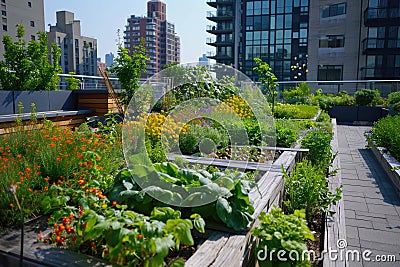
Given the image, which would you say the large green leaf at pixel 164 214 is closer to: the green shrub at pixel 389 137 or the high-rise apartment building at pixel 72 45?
the green shrub at pixel 389 137

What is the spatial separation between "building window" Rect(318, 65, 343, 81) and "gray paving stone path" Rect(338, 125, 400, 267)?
20164mm

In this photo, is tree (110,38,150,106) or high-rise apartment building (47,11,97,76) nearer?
tree (110,38,150,106)

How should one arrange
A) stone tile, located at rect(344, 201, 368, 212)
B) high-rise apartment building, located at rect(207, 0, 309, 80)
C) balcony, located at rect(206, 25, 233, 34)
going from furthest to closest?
balcony, located at rect(206, 25, 233, 34) < high-rise apartment building, located at rect(207, 0, 309, 80) < stone tile, located at rect(344, 201, 368, 212)

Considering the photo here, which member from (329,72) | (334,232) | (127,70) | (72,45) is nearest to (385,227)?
(334,232)

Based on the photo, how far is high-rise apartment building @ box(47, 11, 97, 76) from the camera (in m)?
70.4

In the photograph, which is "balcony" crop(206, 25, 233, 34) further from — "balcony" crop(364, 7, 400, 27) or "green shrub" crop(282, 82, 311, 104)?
"green shrub" crop(282, 82, 311, 104)

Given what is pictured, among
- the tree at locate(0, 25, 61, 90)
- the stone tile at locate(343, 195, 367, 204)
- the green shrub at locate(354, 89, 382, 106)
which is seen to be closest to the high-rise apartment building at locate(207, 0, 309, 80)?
the green shrub at locate(354, 89, 382, 106)

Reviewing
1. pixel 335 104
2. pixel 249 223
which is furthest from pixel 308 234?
pixel 335 104

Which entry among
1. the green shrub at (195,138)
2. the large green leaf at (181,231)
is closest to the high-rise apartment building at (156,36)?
the green shrub at (195,138)

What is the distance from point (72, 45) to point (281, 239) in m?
76.3

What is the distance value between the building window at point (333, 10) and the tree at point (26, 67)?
75.2 ft

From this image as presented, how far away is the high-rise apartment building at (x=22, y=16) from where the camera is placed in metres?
46.8

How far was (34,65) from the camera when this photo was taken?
5762 mm

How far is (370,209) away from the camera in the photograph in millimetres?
3398
